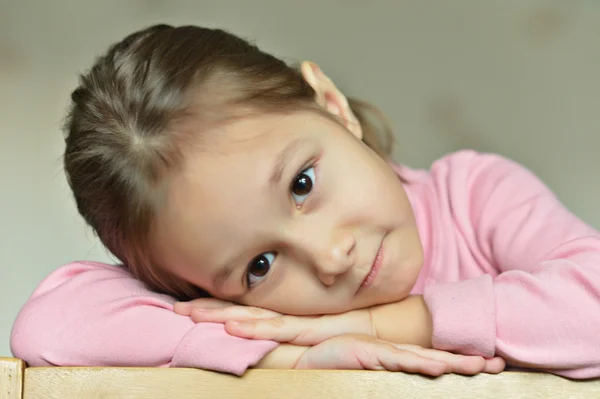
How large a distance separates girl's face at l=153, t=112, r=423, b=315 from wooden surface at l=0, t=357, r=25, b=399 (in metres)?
0.21

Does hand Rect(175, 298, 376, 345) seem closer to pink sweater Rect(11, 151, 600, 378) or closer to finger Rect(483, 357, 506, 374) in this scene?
pink sweater Rect(11, 151, 600, 378)

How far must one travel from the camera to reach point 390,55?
59.1 inches

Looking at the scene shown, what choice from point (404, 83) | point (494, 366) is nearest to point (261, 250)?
point (494, 366)

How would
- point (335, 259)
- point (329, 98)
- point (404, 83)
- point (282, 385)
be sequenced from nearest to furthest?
point (282, 385), point (335, 259), point (329, 98), point (404, 83)

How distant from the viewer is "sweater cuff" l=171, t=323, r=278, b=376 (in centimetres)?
71

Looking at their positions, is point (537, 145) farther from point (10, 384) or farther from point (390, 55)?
point (10, 384)

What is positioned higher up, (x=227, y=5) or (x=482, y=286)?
(x=227, y=5)

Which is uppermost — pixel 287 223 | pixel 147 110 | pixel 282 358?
pixel 147 110

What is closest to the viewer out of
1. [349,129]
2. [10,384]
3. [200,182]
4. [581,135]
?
[10,384]

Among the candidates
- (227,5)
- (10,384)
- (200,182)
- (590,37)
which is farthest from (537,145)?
(10,384)

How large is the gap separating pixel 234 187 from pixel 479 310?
0.25 meters

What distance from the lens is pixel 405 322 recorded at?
0.81m

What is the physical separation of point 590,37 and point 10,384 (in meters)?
1.17

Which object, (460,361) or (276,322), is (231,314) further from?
(460,361)
